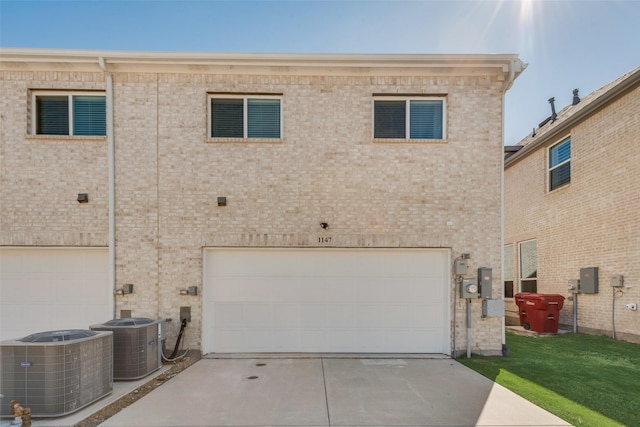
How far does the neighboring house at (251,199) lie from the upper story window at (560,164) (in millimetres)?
4976

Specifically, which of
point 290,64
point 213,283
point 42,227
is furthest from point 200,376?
point 290,64

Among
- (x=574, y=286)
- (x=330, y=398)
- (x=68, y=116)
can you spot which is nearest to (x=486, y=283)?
(x=330, y=398)

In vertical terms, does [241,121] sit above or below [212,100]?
below

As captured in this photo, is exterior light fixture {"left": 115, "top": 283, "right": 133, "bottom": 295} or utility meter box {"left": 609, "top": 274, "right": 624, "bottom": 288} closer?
exterior light fixture {"left": 115, "top": 283, "right": 133, "bottom": 295}

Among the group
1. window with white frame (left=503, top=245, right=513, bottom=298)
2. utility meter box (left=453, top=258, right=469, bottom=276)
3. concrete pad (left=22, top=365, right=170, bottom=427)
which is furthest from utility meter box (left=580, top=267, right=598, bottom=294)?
concrete pad (left=22, top=365, right=170, bottom=427)

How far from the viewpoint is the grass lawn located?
4.36 m

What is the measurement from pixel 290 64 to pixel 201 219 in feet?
12.3

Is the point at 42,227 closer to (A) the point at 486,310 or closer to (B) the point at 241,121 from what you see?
(B) the point at 241,121

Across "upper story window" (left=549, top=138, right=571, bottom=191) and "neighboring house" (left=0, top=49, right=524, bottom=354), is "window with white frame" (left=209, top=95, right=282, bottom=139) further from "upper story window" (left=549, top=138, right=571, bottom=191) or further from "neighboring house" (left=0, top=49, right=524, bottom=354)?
"upper story window" (left=549, top=138, right=571, bottom=191)

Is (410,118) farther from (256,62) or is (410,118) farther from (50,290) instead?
(50,290)

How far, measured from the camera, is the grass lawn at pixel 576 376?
4.36 metres

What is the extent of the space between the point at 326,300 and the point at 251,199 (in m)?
2.67

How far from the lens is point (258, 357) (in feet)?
22.6

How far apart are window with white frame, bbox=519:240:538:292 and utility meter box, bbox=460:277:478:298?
6.35 m
